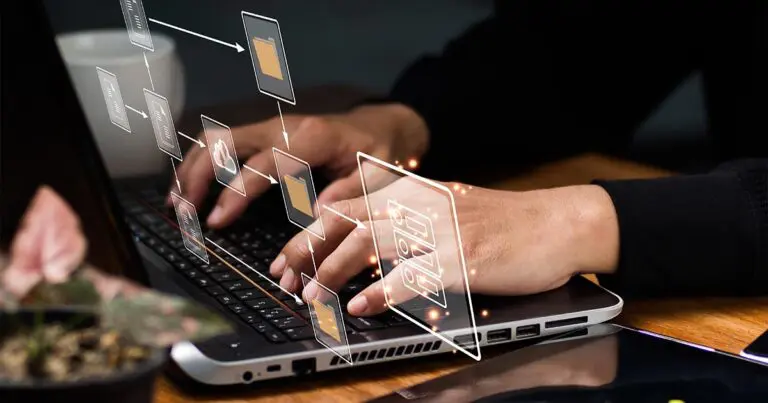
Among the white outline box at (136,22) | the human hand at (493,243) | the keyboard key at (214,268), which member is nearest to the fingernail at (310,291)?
the human hand at (493,243)

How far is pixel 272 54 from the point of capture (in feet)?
1.98

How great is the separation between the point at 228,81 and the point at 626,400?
334 mm

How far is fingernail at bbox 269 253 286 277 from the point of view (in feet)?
2.27

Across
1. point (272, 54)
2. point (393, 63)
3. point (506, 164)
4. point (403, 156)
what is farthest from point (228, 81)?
point (393, 63)

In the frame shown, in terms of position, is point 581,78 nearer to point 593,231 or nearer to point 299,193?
point 593,231

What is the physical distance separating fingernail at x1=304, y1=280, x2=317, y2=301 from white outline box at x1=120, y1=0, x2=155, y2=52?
0.21m

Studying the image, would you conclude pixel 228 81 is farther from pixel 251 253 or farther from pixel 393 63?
pixel 393 63

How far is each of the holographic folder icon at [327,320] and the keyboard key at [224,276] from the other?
0.32 ft

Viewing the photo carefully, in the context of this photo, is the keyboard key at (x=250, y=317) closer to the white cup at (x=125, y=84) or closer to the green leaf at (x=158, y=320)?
the white cup at (x=125, y=84)

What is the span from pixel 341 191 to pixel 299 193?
0.03 metres

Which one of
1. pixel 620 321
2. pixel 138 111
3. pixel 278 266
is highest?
pixel 138 111

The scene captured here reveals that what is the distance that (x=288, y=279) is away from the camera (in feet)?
2.27

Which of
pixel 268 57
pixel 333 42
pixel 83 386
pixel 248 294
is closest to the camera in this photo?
pixel 83 386

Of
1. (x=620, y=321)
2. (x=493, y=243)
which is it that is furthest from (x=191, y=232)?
(x=620, y=321)
